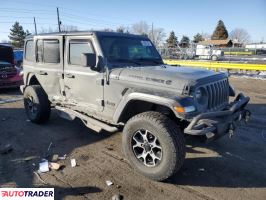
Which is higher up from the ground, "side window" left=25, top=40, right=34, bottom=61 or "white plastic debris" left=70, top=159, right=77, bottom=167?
"side window" left=25, top=40, right=34, bottom=61

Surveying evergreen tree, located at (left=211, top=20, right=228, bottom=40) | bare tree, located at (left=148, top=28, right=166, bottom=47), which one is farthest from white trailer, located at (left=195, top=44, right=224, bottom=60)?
evergreen tree, located at (left=211, top=20, right=228, bottom=40)

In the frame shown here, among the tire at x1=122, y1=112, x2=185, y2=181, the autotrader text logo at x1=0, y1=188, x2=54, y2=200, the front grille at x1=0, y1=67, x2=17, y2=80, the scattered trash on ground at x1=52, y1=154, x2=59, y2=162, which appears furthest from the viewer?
the front grille at x1=0, y1=67, x2=17, y2=80

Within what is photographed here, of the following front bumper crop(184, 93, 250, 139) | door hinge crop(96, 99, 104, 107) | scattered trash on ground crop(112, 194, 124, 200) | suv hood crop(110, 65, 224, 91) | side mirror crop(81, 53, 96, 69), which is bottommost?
scattered trash on ground crop(112, 194, 124, 200)

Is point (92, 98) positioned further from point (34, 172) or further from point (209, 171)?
point (209, 171)

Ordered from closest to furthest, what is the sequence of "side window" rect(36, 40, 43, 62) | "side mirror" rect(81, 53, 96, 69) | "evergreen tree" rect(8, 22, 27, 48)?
"side mirror" rect(81, 53, 96, 69) → "side window" rect(36, 40, 43, 62) → "evergreen tree" rect(8, 22, 27, 48)

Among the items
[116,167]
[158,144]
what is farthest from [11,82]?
[158,144]

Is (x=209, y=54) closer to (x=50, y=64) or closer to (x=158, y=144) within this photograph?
(x=50, y=64)

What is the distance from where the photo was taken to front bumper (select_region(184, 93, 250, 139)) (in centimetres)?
342

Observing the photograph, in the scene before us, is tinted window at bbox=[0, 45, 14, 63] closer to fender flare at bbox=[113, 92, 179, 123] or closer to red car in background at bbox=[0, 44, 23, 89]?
red car in background at bbox=[0, 44, 23, 89]

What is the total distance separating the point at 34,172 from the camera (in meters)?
4.01

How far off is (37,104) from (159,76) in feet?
10.9

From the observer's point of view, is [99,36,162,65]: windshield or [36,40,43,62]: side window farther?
[36,40,43,62]: side window

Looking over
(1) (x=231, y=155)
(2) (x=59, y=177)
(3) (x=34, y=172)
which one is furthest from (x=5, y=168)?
(1) (x=231, y=155)

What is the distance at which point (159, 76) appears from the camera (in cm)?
387
